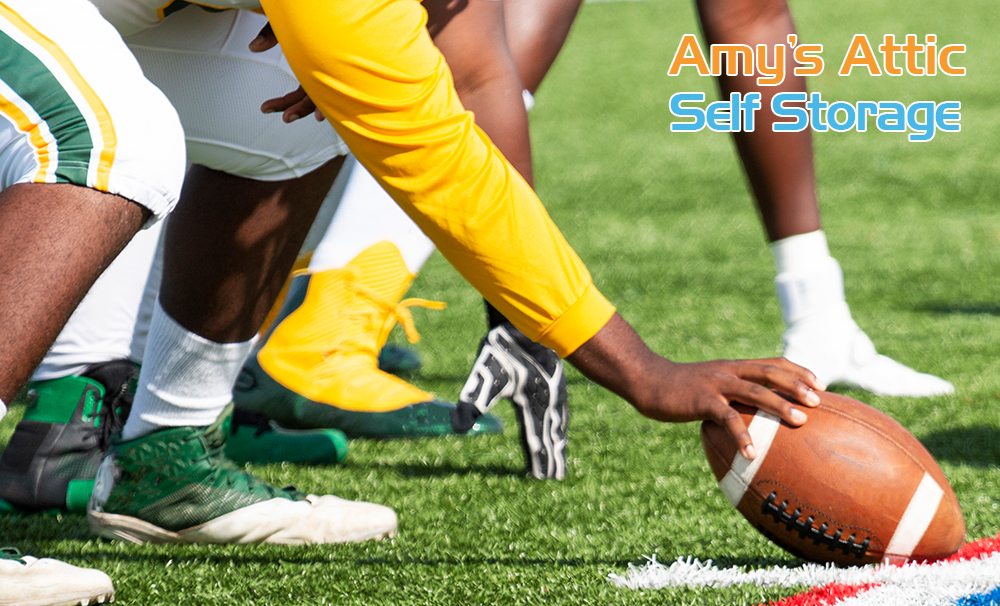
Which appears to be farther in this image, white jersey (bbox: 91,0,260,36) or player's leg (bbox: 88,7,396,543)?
player's leg (bbox: 88,7,396,543)

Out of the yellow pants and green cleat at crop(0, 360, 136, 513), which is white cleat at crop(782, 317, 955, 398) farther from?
green cleat at crop(0, 360, 136, 513)

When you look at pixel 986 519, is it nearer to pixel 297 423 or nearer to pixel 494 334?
pixel 494 334

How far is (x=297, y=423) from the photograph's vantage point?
262cm

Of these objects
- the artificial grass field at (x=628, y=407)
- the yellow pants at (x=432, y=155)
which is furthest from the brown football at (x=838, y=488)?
the yellow pants at (x=432, y=155)

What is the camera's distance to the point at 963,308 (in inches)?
150

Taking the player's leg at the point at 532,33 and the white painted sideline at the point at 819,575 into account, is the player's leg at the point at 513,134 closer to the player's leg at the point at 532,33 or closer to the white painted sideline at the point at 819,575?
the player's leg at the point at 532,33

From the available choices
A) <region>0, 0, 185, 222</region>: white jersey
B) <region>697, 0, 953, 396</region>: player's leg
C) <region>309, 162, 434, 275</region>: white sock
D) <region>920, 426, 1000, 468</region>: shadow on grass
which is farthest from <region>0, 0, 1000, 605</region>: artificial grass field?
<region>0, 0, 185, 222</region>: white jersey

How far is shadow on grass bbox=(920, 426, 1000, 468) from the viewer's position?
89.0 inches

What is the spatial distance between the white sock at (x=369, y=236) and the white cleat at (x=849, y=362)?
2.84 feet

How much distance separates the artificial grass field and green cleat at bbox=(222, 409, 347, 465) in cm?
5

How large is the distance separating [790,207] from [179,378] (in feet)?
4.59

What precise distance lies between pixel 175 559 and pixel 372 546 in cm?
30

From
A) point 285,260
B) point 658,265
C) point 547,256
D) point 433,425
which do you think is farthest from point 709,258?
point 547,256

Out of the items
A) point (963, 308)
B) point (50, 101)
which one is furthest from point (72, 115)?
point (963, 308)
